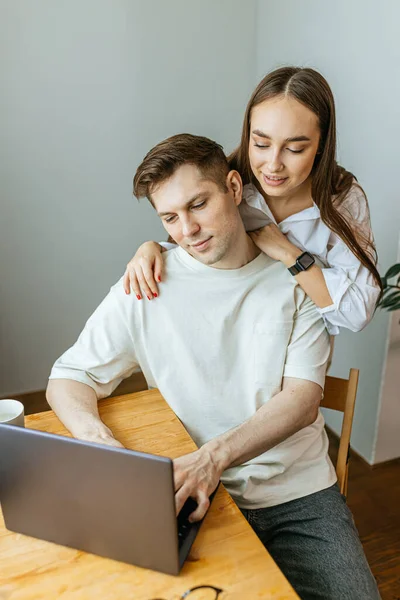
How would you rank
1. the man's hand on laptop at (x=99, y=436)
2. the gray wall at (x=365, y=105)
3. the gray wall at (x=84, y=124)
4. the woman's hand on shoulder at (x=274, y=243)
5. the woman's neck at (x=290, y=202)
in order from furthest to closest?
the gray wall at (x=84, y=124), the gray wall at (x=365, y=105), the woman's neck at (x=290, y=202), the woman's hand on shoulder at (x=274, y=243), the man's hand on laptop at (x=99, y=436)

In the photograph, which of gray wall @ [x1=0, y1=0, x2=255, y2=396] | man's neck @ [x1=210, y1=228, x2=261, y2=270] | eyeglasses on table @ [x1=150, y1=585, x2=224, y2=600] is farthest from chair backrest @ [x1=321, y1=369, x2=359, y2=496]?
gray wall @ [x1=0, y1=0, x2=255, y2=396]

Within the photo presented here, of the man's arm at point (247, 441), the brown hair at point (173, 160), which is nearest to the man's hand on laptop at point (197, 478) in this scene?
the man's arm at point (247, 441)

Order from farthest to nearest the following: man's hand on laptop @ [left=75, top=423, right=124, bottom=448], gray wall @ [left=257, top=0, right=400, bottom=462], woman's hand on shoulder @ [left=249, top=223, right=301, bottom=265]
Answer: gray wall @ [left=257, top=0, right=400, bottom=462], woman's hand on shoulder @ [left=249, top=223, right=301, bottom=265], man's hand on laptop @ [left=75, top=423, right=124, bottom=448]

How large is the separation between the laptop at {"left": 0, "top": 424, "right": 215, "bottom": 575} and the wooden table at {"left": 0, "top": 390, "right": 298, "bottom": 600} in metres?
0.02

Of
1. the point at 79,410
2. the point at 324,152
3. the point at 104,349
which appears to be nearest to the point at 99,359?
the point at 104,349

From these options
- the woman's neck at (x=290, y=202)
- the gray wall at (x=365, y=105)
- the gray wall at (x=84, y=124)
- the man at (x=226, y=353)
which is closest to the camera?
the man at (x=226, y=353)

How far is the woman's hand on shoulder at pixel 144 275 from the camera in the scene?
1.28 metres

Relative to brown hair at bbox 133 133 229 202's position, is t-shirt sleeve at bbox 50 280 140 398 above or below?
below

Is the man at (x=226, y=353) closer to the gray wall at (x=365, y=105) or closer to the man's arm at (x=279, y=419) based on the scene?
the man's arm at (x=279, y=419)

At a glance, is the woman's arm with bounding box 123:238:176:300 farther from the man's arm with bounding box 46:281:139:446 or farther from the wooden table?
the wooden table

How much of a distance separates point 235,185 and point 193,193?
16 centimetres

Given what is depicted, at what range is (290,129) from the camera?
1250 millimetres

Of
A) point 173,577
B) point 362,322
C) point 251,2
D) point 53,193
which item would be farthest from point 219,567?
point 251,2

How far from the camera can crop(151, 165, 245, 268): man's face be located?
3.99 feet
